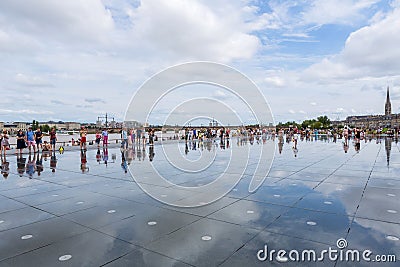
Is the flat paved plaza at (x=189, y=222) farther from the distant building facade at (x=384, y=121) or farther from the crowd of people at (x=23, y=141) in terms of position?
the distant building facade at (x=384, y=121)

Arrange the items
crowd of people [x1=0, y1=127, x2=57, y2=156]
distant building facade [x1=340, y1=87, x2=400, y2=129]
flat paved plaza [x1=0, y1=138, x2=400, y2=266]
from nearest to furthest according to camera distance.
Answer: flat paved plaza [x1=0, y1=138, x2=400, y2=266]
crowd of people [x1=0, y1=127, x2=57, y2=156]
distant building facade [x1=340, y1=87, x2=400, y2=129]

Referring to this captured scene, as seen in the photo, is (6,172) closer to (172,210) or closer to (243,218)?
(172,210)

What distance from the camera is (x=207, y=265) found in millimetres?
3111

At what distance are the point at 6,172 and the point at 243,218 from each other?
9147 mm

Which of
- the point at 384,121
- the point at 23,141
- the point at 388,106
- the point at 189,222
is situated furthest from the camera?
the point at 388,106

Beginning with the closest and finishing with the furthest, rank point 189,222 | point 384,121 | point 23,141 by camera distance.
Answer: point 189,222
point 23,141
point 384,121

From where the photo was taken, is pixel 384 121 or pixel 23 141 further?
pixel 384 121

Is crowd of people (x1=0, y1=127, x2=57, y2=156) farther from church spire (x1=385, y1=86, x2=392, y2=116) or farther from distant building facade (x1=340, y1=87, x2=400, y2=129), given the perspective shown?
church spire (x1=385, y1=86, x2=392, y2=116)

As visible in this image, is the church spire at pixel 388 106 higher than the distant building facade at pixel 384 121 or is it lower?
higher

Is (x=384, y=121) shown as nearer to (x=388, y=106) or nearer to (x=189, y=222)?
(x=388, y=106)

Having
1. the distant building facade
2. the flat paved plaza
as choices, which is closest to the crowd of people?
the flat paved plaza

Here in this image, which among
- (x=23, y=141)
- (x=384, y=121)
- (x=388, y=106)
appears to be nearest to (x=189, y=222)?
(x=23, y=141)

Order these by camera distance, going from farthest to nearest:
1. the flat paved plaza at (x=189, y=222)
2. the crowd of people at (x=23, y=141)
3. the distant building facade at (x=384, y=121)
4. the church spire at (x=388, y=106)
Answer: the church spire at (x=388, y=106) → the distant building facade at (x=384, y=121) → the crowd of people at (x=23, y=141) → the flat paved plaza at (x=189, y=222)

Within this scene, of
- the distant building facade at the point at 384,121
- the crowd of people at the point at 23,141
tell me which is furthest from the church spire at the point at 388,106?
the crowd of people at the point at 23,141
